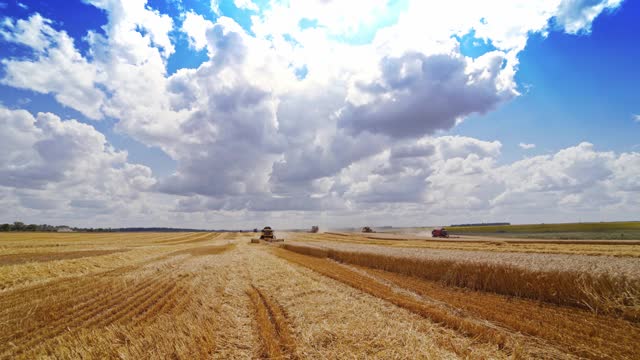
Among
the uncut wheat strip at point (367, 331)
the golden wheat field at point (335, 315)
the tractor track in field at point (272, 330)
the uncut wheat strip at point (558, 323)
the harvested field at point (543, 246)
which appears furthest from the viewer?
the harvested field at point (543, 246)

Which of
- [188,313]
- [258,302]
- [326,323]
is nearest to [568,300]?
[326,323]

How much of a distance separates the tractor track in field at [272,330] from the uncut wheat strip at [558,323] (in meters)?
6.36

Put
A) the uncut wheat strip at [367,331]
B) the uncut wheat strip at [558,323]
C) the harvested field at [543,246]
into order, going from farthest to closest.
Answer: the harvested field at [543,246] → the uncut wheat strip at [558,323] → the uncut wheat strip at [367,331]

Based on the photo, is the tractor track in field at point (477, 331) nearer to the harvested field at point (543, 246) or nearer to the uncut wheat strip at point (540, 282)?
the uncut wheat strip at point (540, 282)

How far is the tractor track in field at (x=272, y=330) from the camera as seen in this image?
Answer: 8.22 m

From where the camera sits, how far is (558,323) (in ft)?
34.9

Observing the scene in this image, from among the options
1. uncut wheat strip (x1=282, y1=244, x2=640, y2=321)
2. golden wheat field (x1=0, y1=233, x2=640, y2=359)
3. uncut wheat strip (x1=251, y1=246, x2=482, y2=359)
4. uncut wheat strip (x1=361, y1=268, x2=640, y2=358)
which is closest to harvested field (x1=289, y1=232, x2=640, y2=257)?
uncut wheat strip (x1=282, y1=244, x2=640, y2=321)

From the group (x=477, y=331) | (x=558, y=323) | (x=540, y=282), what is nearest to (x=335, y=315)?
(x=477, y=331)

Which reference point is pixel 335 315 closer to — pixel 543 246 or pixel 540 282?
pixel 540 282

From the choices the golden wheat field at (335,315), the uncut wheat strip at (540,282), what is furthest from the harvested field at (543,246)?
the golden wheat field at (335,315)

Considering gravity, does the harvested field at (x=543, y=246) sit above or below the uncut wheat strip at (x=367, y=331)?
above

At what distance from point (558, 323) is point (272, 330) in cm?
836

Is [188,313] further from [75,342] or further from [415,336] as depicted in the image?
[415,336]

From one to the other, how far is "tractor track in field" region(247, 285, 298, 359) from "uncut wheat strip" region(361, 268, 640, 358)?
6.36 meters
